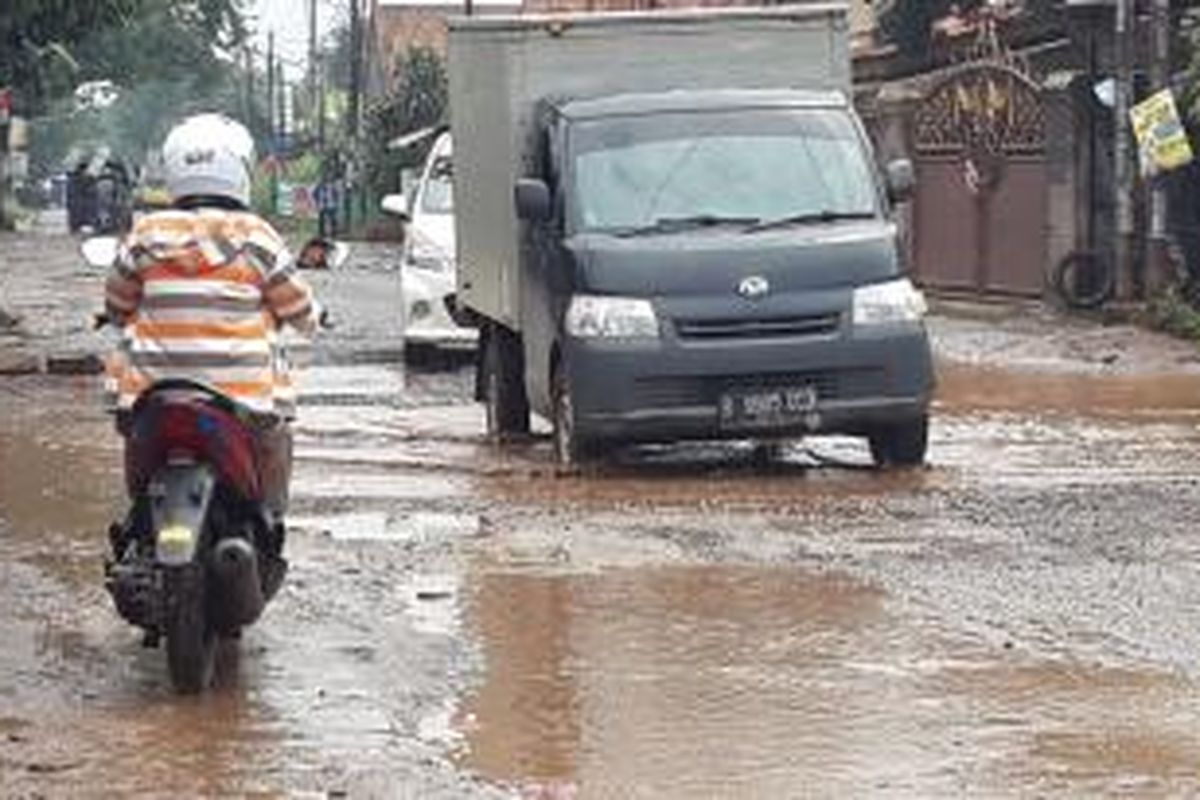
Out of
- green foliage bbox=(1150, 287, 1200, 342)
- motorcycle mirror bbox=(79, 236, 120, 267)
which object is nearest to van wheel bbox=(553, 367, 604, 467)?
motorcycle mirror bbox=(79, 236, 120, 267)

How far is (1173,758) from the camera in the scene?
6820 millimetres

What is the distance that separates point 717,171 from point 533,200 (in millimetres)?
996

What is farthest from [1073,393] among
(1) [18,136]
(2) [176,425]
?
(1) [18,136]

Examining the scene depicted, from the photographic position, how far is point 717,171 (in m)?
14.0

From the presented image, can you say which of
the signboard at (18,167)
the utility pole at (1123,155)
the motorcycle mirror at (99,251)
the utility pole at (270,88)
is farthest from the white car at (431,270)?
the utility pole at (270,88)

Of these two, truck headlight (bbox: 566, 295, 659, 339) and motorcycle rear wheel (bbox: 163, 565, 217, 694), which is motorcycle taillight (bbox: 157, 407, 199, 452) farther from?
truck headlight (bbox: 566, 295, 659, 339)

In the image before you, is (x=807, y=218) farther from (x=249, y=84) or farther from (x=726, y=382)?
(x=249, y=84)

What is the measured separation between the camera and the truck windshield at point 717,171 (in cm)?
1377

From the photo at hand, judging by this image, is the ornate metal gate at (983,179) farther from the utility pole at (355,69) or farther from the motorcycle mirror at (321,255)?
the utility pole at (355,69)

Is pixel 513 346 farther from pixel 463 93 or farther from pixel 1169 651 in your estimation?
pixel 1169 651

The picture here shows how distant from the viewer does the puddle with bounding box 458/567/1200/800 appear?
21.8 ft

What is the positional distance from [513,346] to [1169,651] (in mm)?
7988

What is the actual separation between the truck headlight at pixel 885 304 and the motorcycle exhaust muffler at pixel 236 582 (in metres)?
6.04

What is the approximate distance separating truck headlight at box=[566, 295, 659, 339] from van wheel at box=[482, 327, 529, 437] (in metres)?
2.52
